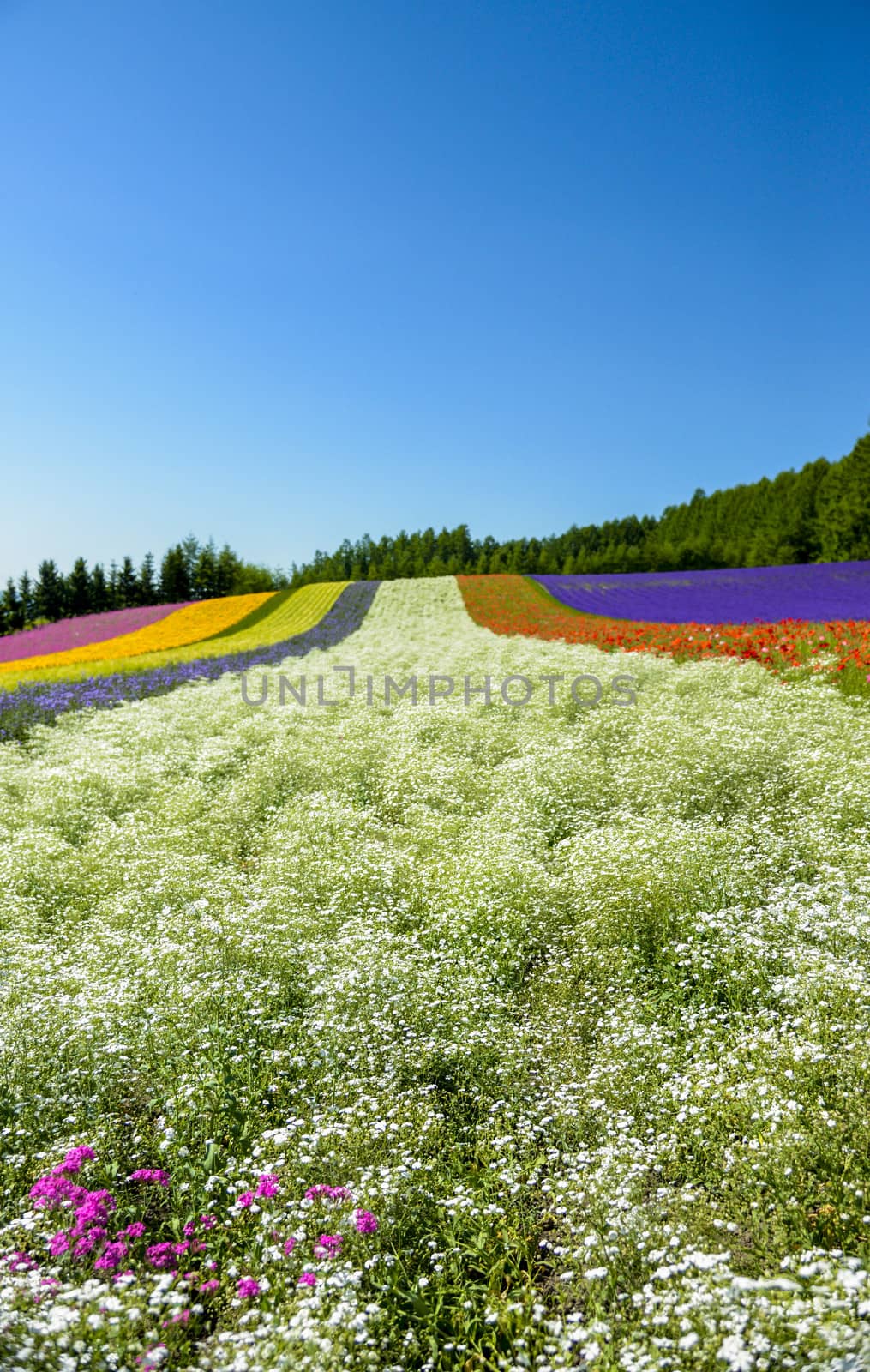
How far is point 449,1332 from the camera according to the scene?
3.77 m

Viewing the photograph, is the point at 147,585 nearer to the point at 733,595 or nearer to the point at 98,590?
the point at 98,590

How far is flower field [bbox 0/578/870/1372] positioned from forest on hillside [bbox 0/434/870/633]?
6055cm

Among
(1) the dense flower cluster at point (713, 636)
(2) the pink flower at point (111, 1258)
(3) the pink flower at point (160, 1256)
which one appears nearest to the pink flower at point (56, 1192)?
(2) the pink flower at point (111, 1258)

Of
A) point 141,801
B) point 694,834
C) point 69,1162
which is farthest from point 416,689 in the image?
point 69,1162

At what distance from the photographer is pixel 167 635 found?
4250 cm

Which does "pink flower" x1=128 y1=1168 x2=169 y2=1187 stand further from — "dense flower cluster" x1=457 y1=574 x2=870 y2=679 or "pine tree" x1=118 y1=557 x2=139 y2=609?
"pine tree" x1=118 y1=557 x2=139 y2=609

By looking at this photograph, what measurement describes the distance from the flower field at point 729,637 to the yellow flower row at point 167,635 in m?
16.3

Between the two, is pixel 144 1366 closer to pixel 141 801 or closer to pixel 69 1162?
pixel 69 1162

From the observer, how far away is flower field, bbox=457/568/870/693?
1728 centimetres

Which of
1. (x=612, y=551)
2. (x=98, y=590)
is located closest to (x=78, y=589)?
(x=98, y=590)

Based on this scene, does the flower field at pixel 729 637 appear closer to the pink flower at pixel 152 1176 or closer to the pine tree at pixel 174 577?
the pink flower at pixel 152 1176

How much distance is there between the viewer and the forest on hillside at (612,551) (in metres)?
64.9

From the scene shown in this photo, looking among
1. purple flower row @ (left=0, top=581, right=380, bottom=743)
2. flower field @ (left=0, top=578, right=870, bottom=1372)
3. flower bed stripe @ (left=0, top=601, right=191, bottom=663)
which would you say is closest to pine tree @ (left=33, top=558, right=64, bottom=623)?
flower bed stripe @ (left=0, top=601, right=191, bottom=663)

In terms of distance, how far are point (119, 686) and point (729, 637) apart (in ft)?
61.1
